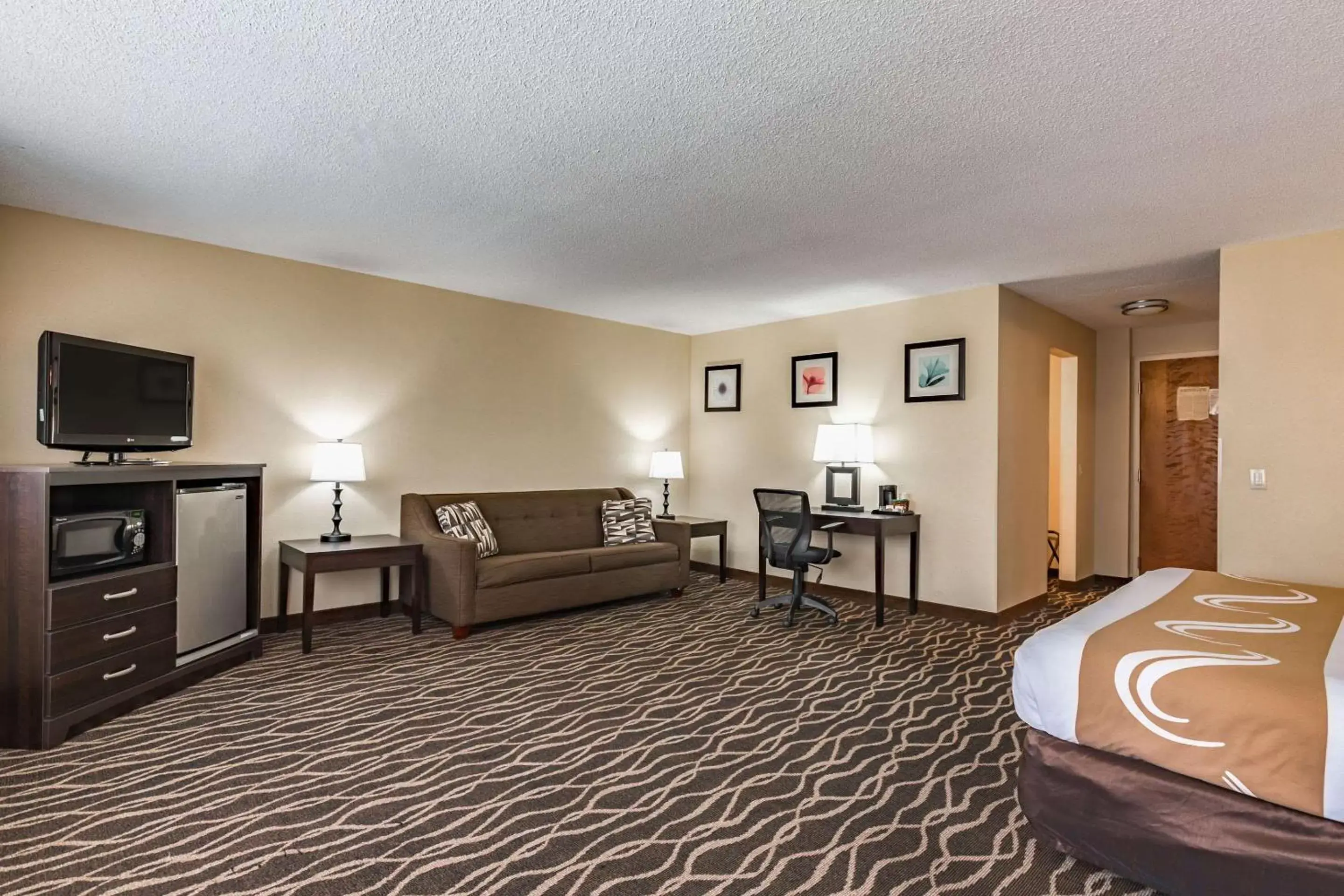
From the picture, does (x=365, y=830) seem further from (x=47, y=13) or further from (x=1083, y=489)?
(x=1083, y=489)

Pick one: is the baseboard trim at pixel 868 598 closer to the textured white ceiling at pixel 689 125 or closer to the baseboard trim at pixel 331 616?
the textured white ceiling at pixel 689 125

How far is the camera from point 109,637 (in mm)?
2951

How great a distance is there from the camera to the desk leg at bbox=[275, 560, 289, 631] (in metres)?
4.39

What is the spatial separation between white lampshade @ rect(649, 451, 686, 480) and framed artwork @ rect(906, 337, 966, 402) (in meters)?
2.16

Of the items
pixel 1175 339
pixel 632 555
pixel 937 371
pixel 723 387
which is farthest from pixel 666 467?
pixel 1175 339

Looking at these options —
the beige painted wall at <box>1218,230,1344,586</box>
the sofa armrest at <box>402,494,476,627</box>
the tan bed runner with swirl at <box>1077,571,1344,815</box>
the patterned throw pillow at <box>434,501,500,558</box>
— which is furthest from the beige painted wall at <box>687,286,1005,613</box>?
the sofa armrest at <box>402,494,476,627</box>

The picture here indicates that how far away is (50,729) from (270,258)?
294cm

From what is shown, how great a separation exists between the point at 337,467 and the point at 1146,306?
5.99 m

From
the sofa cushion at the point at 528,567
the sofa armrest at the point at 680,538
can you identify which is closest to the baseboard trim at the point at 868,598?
the sofa armrest at the point at 680,538

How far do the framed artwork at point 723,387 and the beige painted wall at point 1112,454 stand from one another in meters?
3.40

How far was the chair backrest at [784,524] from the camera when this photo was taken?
483 centimetres

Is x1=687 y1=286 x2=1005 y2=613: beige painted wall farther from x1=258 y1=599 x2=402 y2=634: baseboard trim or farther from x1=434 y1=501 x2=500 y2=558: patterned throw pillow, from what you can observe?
x1=258 y1=599 x2=402 y2=634: baseboard trim

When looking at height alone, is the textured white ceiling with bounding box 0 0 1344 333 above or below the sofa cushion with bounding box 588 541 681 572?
above

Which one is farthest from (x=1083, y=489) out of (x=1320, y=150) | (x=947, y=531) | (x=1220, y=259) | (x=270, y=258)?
(x=270, y=258)
